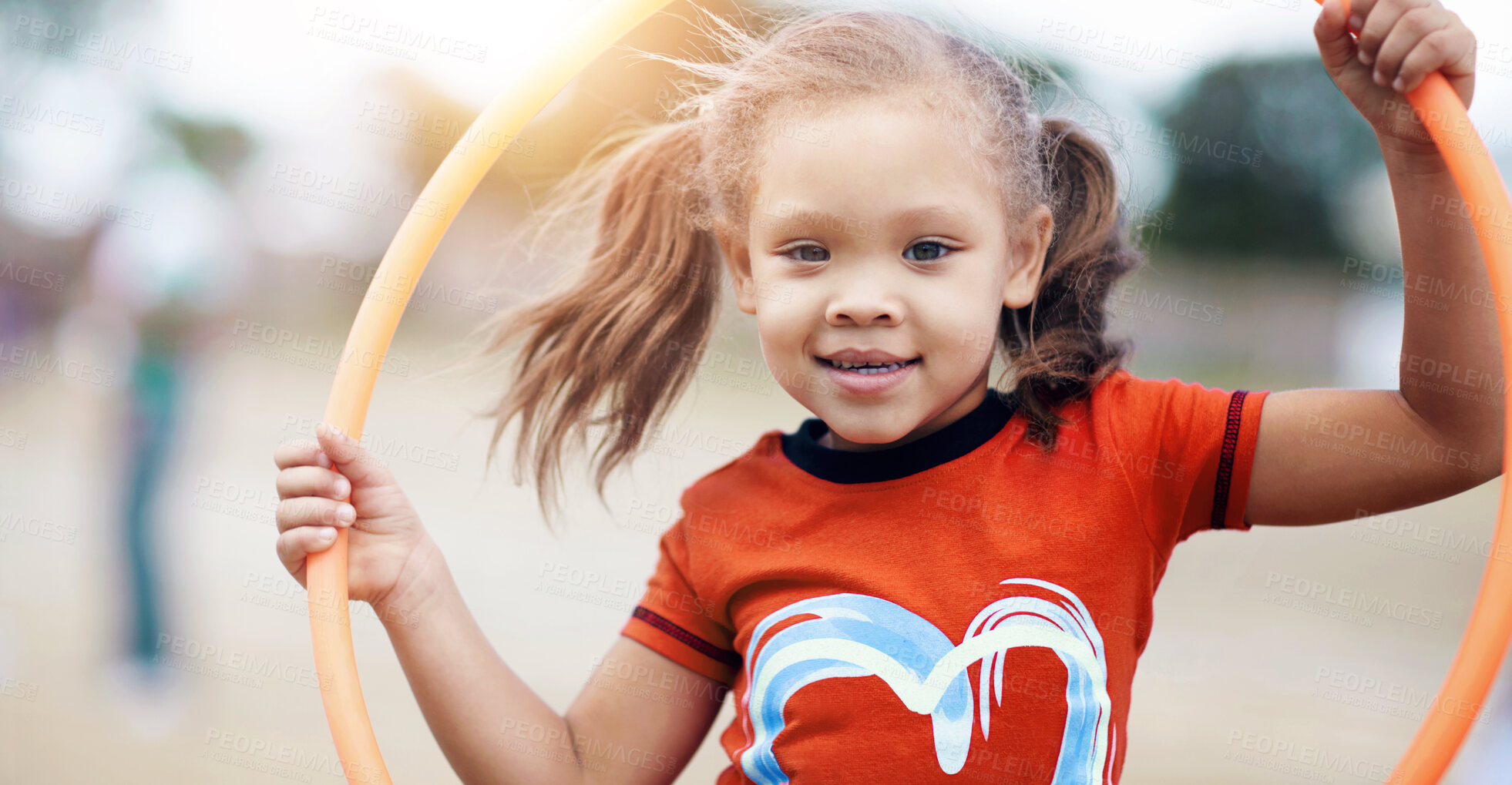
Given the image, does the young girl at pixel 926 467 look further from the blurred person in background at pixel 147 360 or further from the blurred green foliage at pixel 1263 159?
the blurred green foliage at pixel 1263 159

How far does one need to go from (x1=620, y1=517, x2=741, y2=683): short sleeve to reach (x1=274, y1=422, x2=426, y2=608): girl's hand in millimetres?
403

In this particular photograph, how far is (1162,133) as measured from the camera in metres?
13.3

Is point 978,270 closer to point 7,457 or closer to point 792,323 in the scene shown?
point 792,323

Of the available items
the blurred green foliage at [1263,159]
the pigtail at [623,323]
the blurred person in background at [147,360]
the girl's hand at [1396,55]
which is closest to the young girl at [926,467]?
the girl's hand at [1396,55]

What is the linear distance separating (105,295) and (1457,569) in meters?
7.38

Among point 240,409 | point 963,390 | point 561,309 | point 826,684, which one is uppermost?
point 240,409

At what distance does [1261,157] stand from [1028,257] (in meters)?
16.9

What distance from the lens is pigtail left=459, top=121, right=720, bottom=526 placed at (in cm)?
221

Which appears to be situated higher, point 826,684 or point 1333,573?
point 1333,573

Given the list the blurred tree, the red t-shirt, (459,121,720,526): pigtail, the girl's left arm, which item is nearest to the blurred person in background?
A: (459,121,720,526): pigtail

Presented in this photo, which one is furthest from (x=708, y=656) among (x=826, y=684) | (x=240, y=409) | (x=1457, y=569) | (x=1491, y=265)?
(x=240, y=409)

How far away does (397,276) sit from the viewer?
1807 mm

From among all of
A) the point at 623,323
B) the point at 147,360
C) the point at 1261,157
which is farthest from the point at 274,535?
the point at 1261,157

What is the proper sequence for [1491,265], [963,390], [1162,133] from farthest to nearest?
[1162,133] < [963,390] < [1491,265]
